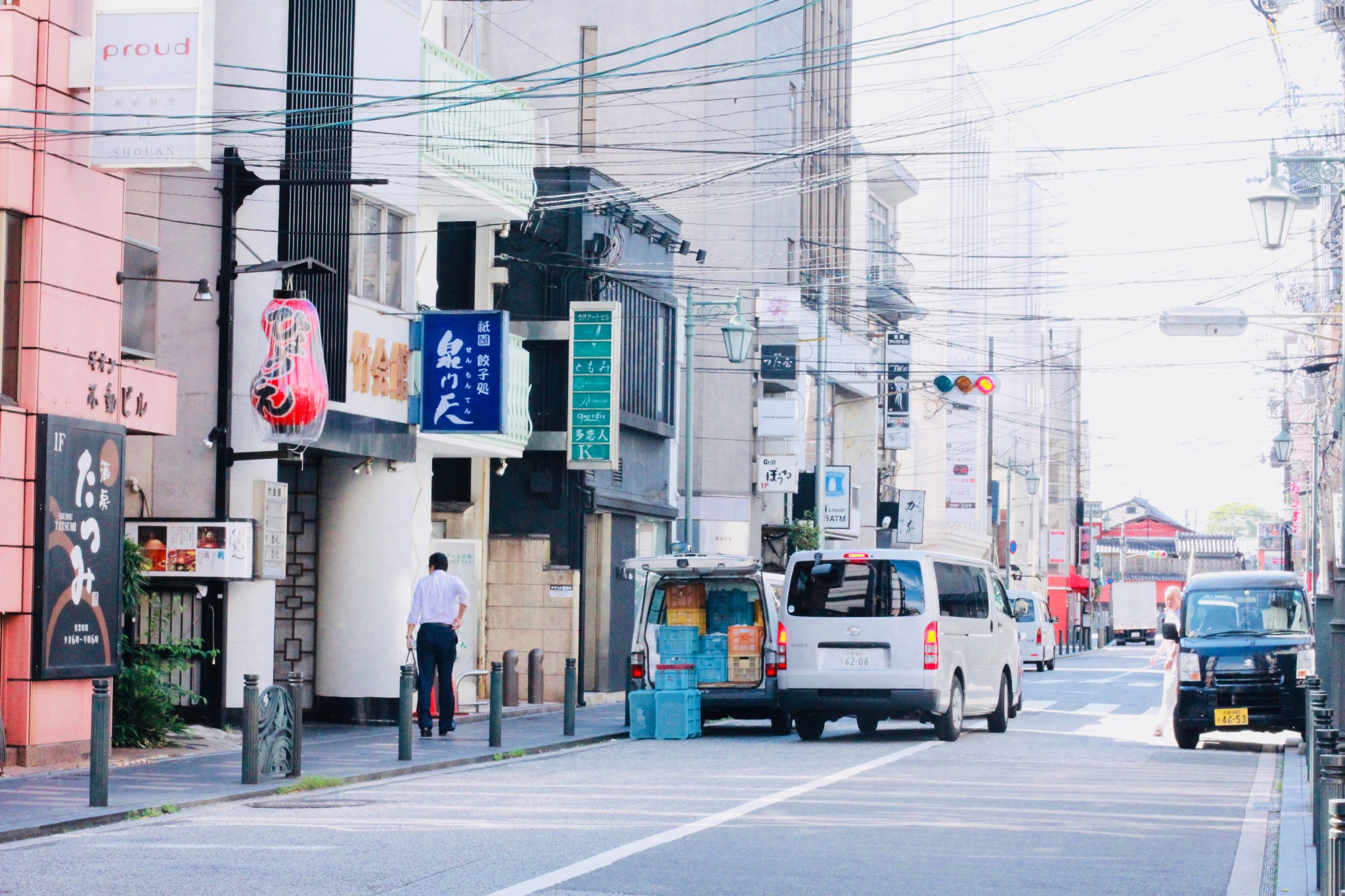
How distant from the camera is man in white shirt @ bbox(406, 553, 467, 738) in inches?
786

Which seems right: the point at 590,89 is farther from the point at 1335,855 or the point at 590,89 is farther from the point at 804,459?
the point at 1335,855

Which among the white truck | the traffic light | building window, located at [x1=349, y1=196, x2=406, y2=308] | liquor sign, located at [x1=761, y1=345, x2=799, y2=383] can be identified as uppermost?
liquor sign, located at [x1=761, y1=345, x2=799, y2=383]

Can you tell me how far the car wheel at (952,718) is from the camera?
68.8 feet

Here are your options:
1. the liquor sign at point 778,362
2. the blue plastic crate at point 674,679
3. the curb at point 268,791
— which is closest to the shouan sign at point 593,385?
the blue plastic crate at point 674,679

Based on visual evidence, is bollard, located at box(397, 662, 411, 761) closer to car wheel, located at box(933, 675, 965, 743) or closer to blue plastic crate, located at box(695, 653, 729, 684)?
blue plastic crate, located at box(695, 653, 729, 684)

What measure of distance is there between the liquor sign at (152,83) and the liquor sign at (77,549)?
97.4 inches

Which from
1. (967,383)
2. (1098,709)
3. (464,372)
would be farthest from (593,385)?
(1098,709)

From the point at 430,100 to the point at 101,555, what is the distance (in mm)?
8768

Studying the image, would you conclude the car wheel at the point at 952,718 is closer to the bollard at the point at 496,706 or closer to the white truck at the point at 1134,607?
the bollard at the point at 496,706

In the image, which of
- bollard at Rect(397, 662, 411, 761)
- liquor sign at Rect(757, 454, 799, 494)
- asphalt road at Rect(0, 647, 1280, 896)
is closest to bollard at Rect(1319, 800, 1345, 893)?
asphalt road at Rect(0, 647, 1280, 896)

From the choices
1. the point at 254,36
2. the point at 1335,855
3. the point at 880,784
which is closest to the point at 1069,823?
the point at 880,784

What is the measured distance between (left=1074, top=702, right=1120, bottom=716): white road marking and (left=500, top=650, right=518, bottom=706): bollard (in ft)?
28.5

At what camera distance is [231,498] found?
1936cm

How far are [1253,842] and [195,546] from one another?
11036mm
